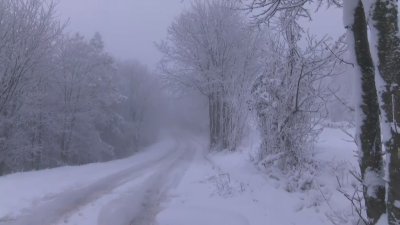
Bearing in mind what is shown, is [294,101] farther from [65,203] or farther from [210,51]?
[210,51]

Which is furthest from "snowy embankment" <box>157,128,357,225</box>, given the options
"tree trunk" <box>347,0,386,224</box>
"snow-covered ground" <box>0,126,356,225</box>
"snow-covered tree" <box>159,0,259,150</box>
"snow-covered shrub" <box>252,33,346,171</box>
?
"snow-covered tree" <box>159,0,259,150</box>

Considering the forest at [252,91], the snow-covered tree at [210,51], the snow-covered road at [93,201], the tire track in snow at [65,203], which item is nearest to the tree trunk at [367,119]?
the forest at [252,91]

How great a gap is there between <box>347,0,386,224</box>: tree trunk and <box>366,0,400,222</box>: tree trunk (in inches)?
26.8

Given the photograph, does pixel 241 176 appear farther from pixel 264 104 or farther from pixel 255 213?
pixel 255 213

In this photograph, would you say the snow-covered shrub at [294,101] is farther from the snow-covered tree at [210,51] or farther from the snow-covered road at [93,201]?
the snow-covered tree at [210,51]

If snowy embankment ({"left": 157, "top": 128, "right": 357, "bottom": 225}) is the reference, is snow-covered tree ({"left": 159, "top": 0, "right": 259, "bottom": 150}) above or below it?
above

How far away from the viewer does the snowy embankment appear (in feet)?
25.6

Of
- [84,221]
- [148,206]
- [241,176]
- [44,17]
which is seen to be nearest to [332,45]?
[241,176]

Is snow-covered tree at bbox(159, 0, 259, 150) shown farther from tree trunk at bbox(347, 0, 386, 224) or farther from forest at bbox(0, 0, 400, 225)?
tree trunk at bbox(347, 0, 386, 224)

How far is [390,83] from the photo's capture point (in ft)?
12.5

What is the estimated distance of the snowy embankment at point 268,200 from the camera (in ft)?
25.6

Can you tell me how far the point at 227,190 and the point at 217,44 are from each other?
70.3 ft

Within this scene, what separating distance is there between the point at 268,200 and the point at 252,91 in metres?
4.65

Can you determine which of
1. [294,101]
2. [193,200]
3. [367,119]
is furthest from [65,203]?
[367,119]
